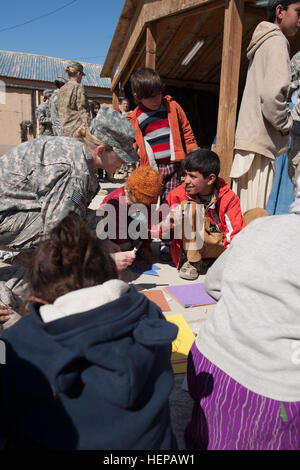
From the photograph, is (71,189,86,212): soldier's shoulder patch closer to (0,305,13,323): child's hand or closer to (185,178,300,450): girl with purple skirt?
(0,305,13,323): child's hand

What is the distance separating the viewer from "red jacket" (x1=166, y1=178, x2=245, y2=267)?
8.98 feet

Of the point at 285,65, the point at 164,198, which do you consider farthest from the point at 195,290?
the point at 285,65

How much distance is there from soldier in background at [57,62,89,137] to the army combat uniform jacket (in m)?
3.12

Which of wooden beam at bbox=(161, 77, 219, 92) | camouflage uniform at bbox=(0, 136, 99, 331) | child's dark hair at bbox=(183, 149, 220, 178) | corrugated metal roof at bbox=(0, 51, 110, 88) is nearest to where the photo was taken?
camouflage uniform at bbox=(0, 136, 99, 331)

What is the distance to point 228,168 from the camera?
3.76 metres

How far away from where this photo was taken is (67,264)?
2.90 ft

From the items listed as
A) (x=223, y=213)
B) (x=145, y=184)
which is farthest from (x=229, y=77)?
(x=145, y=184)

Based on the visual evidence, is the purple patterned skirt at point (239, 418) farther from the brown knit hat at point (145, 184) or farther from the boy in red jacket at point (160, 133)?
the boy in red jacket at point (160, 133)

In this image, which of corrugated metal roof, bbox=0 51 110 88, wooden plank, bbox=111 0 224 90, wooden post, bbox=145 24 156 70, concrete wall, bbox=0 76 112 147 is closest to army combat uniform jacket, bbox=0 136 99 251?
wooden plank, bbox=111 0 224 90

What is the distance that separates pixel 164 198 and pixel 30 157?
5.11ft

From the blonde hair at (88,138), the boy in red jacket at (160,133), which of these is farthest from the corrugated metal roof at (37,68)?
the blonde hair at (88,138)

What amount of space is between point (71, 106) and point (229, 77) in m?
2.50

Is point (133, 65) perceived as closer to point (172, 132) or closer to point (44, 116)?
point (44, 116)
